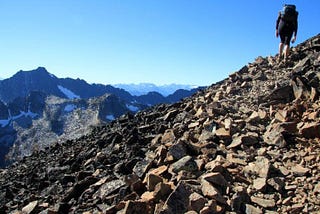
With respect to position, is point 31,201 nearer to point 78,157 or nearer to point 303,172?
point 78,157

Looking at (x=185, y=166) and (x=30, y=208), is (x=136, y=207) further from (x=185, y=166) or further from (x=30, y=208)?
(x=30, y=208)

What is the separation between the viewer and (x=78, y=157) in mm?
18781

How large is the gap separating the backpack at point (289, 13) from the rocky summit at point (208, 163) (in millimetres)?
2617

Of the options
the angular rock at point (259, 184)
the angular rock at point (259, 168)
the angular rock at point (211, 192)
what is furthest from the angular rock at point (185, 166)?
the angular rock at point (259, 184)

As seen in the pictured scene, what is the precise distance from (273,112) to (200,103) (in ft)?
16.2

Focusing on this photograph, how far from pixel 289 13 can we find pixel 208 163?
42.1 feet

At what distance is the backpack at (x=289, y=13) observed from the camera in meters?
21.2

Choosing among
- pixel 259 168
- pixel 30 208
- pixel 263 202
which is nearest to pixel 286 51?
pixel 259 168

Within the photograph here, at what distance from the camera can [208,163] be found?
1222 cm

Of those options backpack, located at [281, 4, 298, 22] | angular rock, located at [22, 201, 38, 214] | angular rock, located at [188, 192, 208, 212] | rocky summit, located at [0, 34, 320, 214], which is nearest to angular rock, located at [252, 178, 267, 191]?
rocky summit, located at [0, 34, 320, 214]

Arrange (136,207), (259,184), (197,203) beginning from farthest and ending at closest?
(259,184) < (136,207) < (197,203)

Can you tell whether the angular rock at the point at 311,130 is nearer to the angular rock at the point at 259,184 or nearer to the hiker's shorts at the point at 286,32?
→ the angular rock at the point at 259,184

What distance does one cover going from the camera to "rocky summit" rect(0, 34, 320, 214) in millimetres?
10625

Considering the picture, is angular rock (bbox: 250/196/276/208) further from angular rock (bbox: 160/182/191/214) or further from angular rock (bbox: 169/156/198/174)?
angular rock (bbox: 169/156/198/174)
